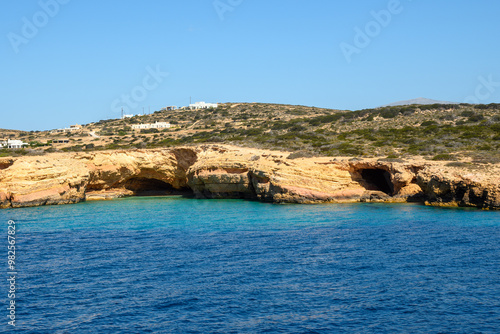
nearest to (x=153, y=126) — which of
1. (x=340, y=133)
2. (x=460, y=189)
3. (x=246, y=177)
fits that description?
(x=340, y=133)

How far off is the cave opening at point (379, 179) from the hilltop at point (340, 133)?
195 centimetres

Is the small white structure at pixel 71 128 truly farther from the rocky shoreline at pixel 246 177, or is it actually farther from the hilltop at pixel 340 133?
the rocky shoreline at pixel 246 177

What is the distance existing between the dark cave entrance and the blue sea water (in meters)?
23.3

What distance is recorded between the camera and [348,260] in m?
21.5

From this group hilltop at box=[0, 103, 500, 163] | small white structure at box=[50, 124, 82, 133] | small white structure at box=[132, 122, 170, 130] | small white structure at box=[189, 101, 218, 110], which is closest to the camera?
hilltop at box=[0, 103, 500, 163]

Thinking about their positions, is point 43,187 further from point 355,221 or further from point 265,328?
point 265,328

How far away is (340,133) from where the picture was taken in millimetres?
66562

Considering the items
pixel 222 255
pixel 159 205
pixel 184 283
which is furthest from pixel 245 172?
pixel 184 283

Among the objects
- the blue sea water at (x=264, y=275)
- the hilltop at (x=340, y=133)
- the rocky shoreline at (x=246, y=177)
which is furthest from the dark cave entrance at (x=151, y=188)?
the blue sea water at (x=264, y=275)

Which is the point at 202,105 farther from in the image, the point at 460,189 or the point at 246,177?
the point at 460,189

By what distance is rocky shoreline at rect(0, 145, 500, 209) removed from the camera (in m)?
36.8

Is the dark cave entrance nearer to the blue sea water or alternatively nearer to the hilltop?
the hilltop

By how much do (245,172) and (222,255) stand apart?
23.0 metres

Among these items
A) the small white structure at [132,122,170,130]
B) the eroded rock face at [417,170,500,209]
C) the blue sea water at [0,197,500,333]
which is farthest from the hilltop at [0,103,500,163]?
the blue sea water at [0,197,500,333]
